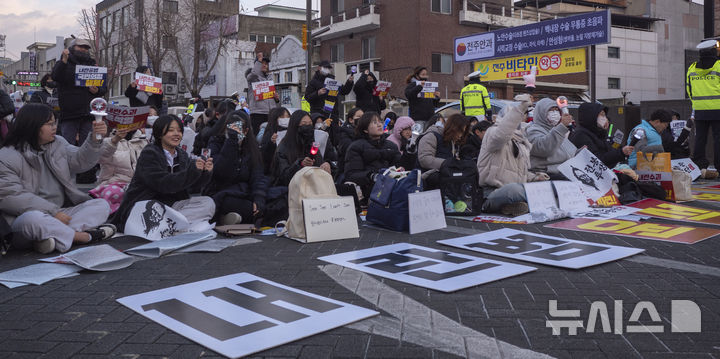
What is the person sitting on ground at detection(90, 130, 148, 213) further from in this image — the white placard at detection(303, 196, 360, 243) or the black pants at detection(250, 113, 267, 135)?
the black pants at detection(250, 113, 267, 135)

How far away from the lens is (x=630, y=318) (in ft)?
9.71

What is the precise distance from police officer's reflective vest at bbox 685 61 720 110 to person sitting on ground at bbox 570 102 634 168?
3.32 metres

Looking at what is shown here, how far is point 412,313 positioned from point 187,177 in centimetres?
298

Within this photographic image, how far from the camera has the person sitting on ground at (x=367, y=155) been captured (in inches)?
278

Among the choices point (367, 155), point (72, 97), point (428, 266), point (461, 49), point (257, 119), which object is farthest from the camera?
point (461, 49)

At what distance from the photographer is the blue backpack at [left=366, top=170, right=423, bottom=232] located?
5652 millimetres

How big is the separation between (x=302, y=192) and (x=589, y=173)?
3778 mm

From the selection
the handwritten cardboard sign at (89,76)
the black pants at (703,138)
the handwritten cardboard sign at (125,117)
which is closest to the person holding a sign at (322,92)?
the handwritten cardboard sign at (89,76)

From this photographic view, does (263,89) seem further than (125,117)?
Yes

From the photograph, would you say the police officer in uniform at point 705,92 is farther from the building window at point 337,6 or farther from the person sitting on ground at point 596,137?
the building window at point 337,6

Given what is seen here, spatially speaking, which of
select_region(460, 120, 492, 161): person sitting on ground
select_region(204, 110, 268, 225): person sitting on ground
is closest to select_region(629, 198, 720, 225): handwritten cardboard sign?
select_region(460, 120, 492, 161): person sitting on ground

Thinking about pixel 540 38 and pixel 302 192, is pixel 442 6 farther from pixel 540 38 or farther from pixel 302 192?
pixel 302 192

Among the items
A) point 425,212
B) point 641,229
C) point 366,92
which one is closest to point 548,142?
point 641,229

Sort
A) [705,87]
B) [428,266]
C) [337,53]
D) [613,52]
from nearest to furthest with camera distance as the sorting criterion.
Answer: [428,266] < [705,87] < [337,53] < [613,52]
